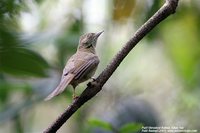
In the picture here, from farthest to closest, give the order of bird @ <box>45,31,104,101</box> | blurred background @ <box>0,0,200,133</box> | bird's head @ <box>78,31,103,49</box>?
1. blurred background @ <box>0,0,200,133</box>
2. bird's head @ <box>78,31,103,49</box>
3. bird @ <box>45,31,104,101</box>

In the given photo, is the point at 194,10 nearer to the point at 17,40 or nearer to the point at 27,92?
the point at 27,92

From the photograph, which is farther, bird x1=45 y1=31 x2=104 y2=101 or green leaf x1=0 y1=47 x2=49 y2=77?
bird x1=45 y1=31 x2=104 y2=101

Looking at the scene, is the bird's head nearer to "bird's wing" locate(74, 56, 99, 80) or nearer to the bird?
the bird

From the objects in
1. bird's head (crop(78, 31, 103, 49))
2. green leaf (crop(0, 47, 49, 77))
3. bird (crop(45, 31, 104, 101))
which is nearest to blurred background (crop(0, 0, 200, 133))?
bird's head (crop(78, 31, 103, 49))

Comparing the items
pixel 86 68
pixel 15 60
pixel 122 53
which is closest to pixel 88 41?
pixel 86 68

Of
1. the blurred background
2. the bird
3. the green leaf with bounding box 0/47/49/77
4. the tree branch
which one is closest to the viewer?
the green leaf with bounding box 0/47/49/77

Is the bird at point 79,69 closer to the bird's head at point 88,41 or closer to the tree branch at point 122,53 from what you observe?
the bird's head at point 88,41

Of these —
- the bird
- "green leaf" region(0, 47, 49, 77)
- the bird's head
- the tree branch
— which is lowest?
"green leaf" region(0, 47, 49, 77)

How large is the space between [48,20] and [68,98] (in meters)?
0.74

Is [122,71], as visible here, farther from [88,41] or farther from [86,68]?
[86,68]

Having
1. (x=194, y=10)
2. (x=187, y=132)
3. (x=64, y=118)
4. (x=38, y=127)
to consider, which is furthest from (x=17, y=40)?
(x=38, y=127)

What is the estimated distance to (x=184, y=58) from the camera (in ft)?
12.4

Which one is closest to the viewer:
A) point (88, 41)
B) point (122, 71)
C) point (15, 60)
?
point (15, 60)

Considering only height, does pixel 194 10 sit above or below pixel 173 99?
above
